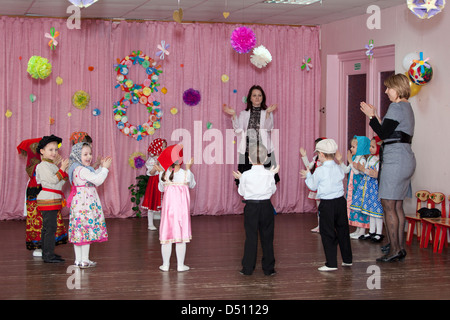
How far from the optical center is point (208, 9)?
25.3 ft

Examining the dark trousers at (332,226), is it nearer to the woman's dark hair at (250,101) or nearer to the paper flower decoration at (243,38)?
the paper flower decoration at (243,38)

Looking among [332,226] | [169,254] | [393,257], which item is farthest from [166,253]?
[393,257]

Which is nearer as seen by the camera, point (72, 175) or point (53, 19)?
point (72, 175)

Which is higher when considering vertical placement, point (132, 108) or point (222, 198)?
point (132, 108)

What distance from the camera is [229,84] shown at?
8758 millimetres

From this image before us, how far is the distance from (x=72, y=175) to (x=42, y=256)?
853mm

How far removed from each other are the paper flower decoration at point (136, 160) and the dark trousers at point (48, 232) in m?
2.88

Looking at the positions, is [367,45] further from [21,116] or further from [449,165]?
[21,116]

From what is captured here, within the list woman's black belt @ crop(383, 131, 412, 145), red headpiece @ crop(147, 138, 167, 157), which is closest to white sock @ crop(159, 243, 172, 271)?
woman's black belt @ crop(383, 131, 412, 145)

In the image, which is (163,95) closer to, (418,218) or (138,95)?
(138,95)

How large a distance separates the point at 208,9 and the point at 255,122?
159cm

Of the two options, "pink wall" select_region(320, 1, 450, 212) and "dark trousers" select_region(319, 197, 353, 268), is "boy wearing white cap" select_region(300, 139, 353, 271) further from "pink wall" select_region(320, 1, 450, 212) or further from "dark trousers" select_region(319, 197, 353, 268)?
"pink wall" select_region(320, 1, 450, 212)

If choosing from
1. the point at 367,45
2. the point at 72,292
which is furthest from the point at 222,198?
the point at 72,292
